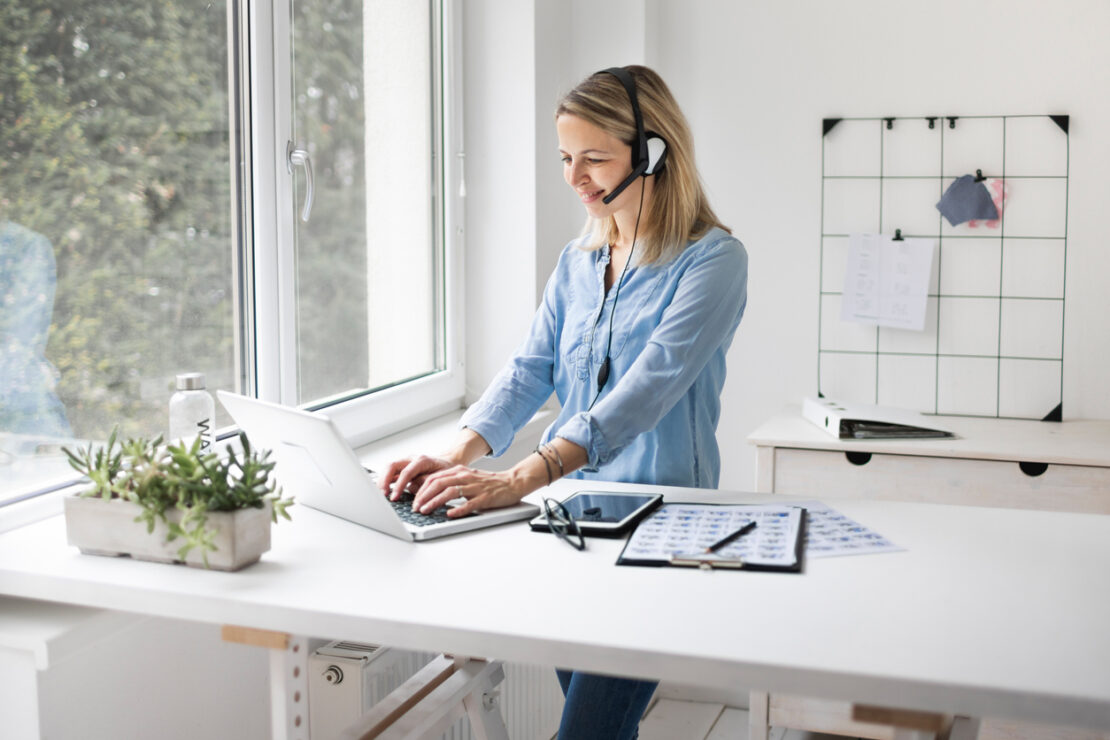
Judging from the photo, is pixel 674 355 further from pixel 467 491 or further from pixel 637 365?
pixel 467 491

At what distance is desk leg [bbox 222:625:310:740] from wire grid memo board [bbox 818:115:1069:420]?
1890 mm

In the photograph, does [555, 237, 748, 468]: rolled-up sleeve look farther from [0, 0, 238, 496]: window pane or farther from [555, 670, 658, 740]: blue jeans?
[0, 0, 238, 496]: window pane

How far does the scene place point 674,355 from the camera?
1535 mm

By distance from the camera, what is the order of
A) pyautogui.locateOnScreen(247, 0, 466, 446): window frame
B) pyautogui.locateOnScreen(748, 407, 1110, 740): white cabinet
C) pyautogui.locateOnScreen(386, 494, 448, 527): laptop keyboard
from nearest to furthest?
1. pyautogui.locateOnScreen(386, 494, 448, 527): laptop keyboard
2. pyautogui.locateOnScreen(247, 0, 466, 446): window frame
3. pyautogui.locateOnScreen(748, 407, 1110, 740): white cabinet

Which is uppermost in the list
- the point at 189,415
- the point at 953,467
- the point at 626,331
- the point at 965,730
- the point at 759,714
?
the point at 626,331

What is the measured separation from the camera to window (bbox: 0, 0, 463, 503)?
1.39 m

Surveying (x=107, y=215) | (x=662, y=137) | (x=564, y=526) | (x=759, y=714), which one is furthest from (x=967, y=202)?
(x=107, y=215)

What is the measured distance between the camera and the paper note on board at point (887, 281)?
8.66ft

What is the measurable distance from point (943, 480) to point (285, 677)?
159cm

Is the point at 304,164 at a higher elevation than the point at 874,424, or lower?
higher

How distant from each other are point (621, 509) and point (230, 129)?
3.11ft

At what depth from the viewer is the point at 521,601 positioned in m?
1.06

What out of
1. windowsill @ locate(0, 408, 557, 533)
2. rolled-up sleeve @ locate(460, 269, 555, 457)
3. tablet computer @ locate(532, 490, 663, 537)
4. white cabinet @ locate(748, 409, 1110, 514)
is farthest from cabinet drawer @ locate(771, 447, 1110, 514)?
tablet computer @ locate(532, 490, 663, 537)

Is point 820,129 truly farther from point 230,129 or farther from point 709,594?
point 709,594
